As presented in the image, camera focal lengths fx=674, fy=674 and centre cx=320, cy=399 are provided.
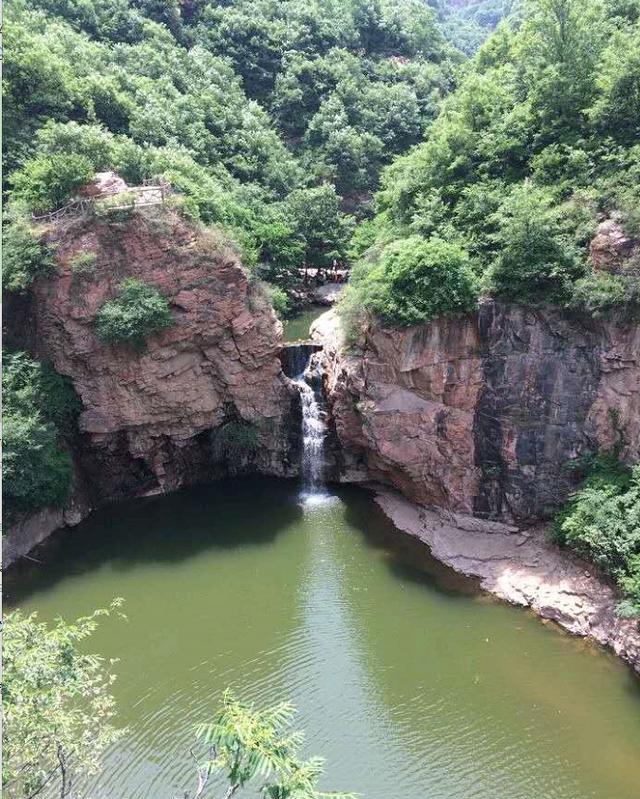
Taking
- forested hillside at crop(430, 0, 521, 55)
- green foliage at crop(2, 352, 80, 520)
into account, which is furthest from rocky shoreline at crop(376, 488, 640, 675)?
forested hillside at crop(430, 0, 521, 55)

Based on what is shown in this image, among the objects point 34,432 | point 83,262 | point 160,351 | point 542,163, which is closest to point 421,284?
point 542,163

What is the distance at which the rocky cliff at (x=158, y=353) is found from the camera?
19.3 metres

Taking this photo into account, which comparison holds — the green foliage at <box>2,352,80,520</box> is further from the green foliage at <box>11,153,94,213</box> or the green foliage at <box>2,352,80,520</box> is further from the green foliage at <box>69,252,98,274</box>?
the green foliage at <box>11,153,94,213</box>

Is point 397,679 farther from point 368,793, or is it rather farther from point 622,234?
point 622,234

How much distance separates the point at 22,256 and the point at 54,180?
2.61 m

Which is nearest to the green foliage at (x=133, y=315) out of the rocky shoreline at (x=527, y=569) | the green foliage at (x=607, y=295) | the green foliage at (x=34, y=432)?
the green foliage at (x=34, y=432)

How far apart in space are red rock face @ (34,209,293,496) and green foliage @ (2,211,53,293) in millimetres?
435

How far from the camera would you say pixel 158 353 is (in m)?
20.0

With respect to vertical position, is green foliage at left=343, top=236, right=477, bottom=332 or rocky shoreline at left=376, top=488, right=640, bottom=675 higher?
green foliage at left=343, top=236, right=477, bottom=332

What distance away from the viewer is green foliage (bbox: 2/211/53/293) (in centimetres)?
1845

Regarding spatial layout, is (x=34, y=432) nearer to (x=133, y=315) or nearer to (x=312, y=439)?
(x=133, y=315)

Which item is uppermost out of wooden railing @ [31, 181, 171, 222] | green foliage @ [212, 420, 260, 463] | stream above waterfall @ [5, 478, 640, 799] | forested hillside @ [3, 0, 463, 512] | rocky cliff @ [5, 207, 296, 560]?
forested hillside @ [3, 0, 463, 512]

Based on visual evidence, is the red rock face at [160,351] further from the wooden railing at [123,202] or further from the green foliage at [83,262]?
the wooden railing at [123,202]

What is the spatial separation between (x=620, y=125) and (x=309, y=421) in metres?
12.7
